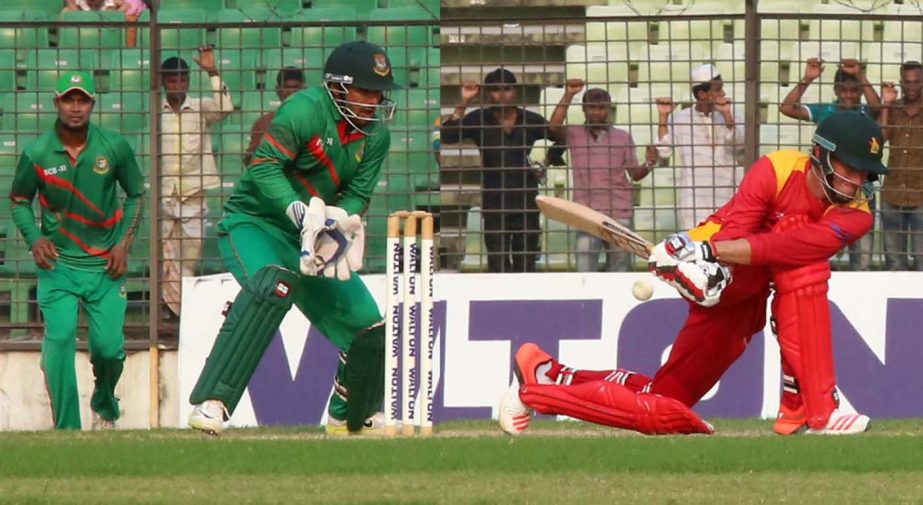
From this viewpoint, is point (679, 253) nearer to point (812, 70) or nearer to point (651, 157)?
point (651, 157)

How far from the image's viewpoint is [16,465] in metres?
7.27

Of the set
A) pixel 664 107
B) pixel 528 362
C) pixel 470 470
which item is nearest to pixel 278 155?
pixel 528 362

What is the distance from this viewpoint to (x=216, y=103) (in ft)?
43.1

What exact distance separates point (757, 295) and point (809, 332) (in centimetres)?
29

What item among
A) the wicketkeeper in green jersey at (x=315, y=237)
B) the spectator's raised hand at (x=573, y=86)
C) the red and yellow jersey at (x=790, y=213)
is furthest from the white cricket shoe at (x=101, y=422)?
the red and yellow jersey at (x=790, y=213)

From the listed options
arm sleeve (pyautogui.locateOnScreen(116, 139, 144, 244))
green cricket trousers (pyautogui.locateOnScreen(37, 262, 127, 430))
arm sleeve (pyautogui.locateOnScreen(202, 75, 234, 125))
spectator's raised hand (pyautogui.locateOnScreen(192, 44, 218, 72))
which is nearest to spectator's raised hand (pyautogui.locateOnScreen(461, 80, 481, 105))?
arm sleeve (pyautogui.locateOnScreen(202, 75, 234, 125))

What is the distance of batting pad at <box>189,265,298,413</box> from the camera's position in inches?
361

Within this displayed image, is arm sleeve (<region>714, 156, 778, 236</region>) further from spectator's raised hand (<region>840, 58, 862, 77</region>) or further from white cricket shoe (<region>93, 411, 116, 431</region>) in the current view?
white cricket shoe (<region>93, 411, 116, 431</region>)

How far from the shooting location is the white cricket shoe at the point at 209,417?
903cm

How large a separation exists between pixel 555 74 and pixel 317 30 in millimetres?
1991

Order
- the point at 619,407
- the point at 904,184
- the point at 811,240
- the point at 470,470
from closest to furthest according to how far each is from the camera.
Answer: the point at 470,470 < the point at 619,407 < the point at 811,240 < the point at 904,184

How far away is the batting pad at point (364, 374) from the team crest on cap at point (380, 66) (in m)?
1.26

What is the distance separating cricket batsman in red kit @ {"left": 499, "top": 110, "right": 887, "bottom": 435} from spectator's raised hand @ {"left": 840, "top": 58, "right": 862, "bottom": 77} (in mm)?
3774

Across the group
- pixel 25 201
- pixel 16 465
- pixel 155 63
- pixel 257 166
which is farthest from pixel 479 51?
pixel 16 465
